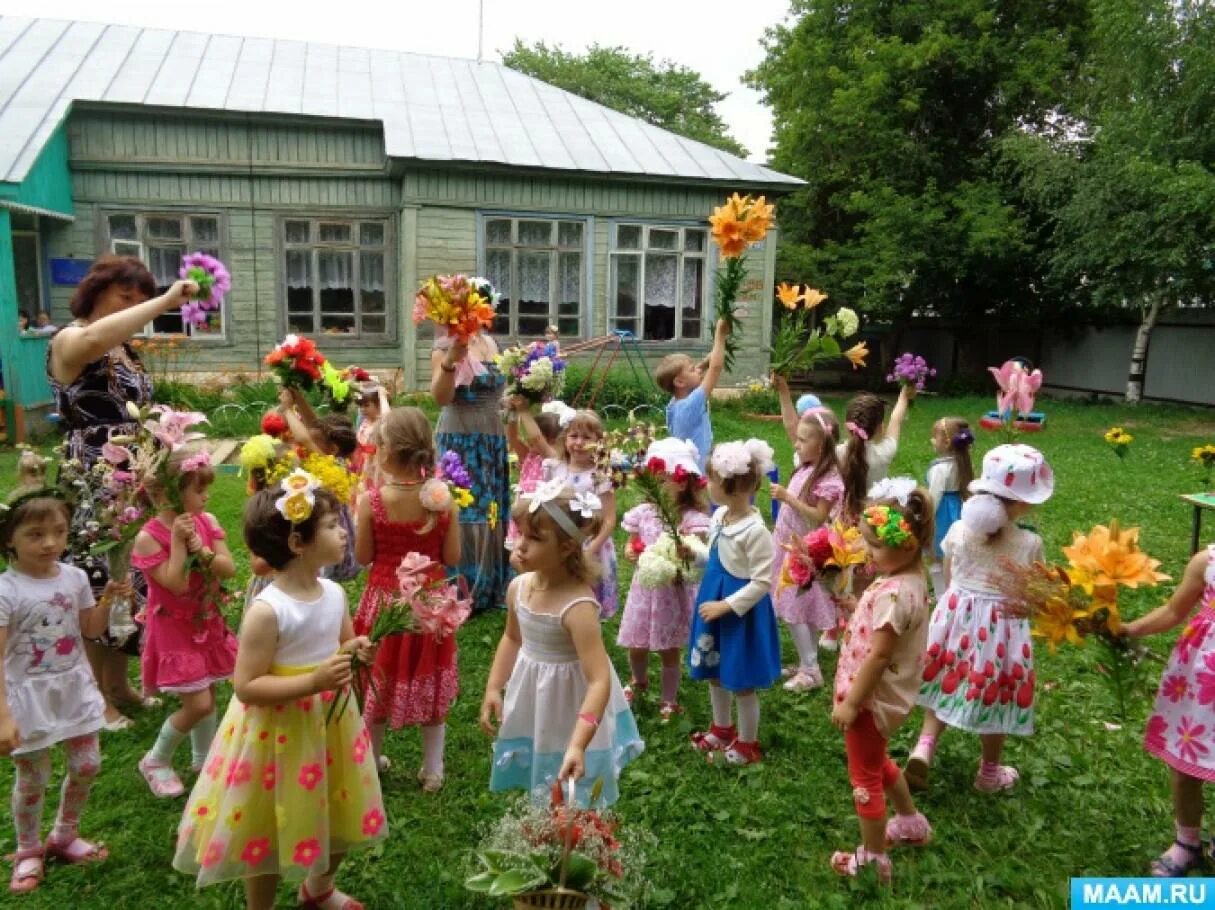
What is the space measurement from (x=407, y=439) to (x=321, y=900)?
5.52 feet

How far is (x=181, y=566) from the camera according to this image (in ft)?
10.6

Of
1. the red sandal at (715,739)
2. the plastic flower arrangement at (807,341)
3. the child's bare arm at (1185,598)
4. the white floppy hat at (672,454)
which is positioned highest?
the plastic flower arrangement at (807,341)

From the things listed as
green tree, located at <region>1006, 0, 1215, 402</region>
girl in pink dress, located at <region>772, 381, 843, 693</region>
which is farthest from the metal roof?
girl in pink dress, located at <region>772, 381, 843, 693</region>

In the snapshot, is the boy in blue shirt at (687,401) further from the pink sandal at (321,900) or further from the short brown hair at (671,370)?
the pink sandal at (321,900)

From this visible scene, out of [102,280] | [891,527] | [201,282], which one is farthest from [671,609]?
[102,280]

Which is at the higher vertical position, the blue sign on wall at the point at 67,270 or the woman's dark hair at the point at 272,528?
the blue sign on wall at the point at 67,270

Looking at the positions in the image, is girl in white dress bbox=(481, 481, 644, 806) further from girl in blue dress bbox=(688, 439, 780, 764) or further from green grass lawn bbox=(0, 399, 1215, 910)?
girl in blue dress bbox=(688, 439, 780, 764)

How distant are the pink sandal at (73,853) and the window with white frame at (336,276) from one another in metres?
12.1

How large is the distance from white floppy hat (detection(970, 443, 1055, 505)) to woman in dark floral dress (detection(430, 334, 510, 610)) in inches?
113

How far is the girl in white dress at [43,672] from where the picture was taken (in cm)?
288

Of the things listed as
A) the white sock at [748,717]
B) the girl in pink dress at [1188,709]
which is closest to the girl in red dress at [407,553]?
the white sock at [748,717]

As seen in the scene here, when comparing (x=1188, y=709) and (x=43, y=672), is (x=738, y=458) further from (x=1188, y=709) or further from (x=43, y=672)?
(x=43, y=672)

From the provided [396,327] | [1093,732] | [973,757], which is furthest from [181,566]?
[396,327]

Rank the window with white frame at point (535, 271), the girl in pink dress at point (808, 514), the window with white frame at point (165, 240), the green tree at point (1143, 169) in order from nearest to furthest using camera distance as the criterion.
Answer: the girl in pink dress at point (808, 514)
the window with white frame at point (165, 240)
the window with white frame at point (535, 271)
the green tree at point (1143, 169)
